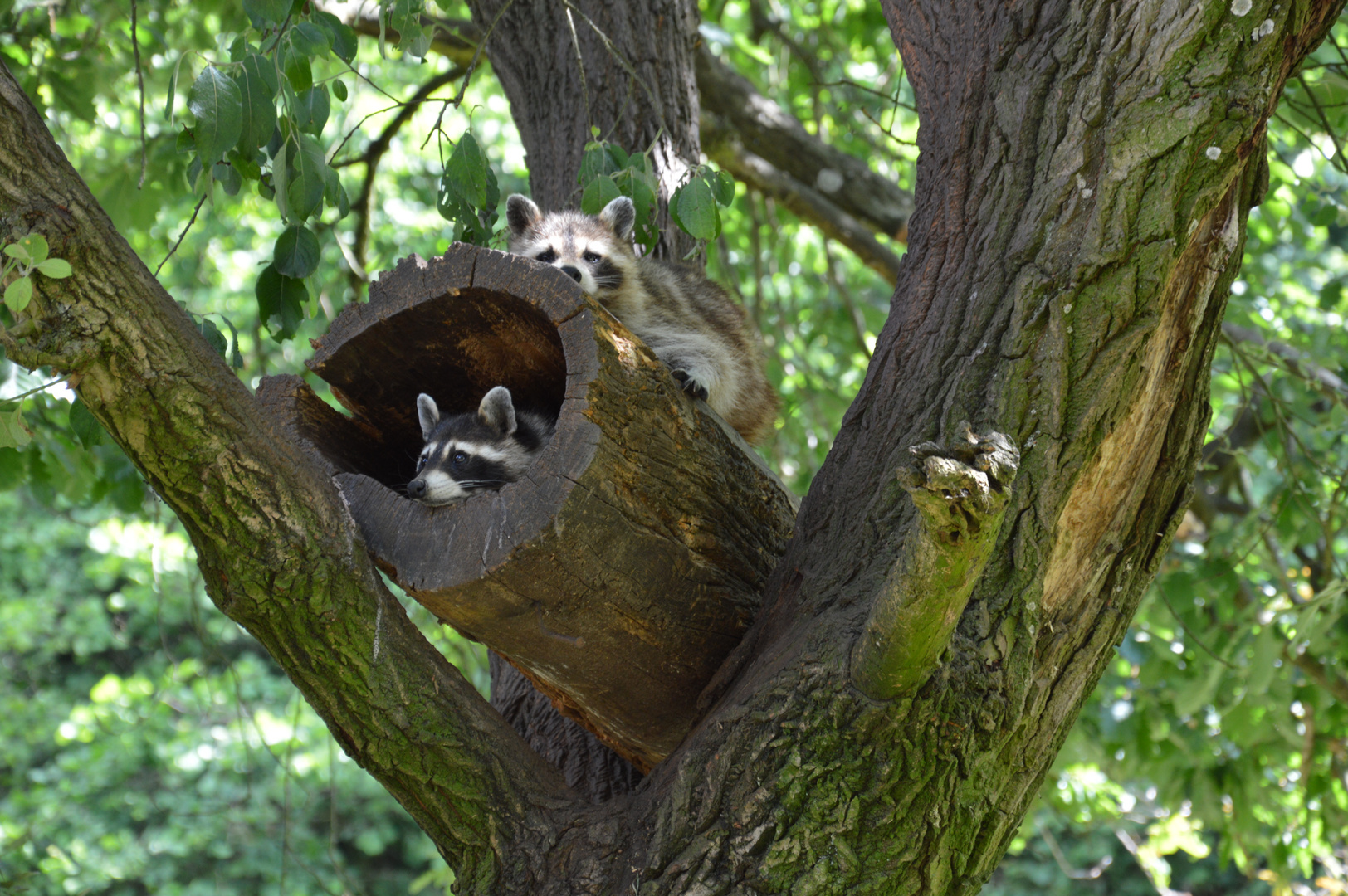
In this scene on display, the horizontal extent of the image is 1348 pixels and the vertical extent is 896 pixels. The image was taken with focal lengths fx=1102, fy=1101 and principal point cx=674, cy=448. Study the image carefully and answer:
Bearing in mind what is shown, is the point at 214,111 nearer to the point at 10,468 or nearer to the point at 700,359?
the point at 700,359

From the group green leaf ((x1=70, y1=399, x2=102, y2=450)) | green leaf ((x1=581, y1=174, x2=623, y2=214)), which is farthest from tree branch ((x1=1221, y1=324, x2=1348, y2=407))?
green leaf ((x1=70, y1=399, x2=102, y2=450))

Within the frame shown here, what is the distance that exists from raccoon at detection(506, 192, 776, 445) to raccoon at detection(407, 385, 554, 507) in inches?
19.7

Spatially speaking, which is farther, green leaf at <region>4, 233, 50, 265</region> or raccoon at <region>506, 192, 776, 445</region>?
raccoon at <region>506, 192, 776, 445</region>

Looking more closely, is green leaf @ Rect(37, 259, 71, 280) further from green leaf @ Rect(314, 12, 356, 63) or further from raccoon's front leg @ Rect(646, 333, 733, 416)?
raccoon's front leg @ Rect(646, 333, 733, 416)

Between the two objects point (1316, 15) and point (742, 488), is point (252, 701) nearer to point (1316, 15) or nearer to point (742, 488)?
point (742, 488)

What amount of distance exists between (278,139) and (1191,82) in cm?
199

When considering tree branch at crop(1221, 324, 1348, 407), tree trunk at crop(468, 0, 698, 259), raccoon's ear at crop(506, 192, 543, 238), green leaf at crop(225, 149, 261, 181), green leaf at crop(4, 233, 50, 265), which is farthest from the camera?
tree branch at crop(1221, 324, 1348, 407)

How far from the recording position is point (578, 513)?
81.3 inches

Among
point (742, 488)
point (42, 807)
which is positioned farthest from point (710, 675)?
Result: point (42, 807)

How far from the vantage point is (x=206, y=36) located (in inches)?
223

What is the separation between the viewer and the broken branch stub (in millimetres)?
1432

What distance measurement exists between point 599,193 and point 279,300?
842 millimetres

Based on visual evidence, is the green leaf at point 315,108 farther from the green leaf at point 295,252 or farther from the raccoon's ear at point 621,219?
the raccoon's ear at point 621,219

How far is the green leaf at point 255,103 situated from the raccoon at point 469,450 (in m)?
0.78
